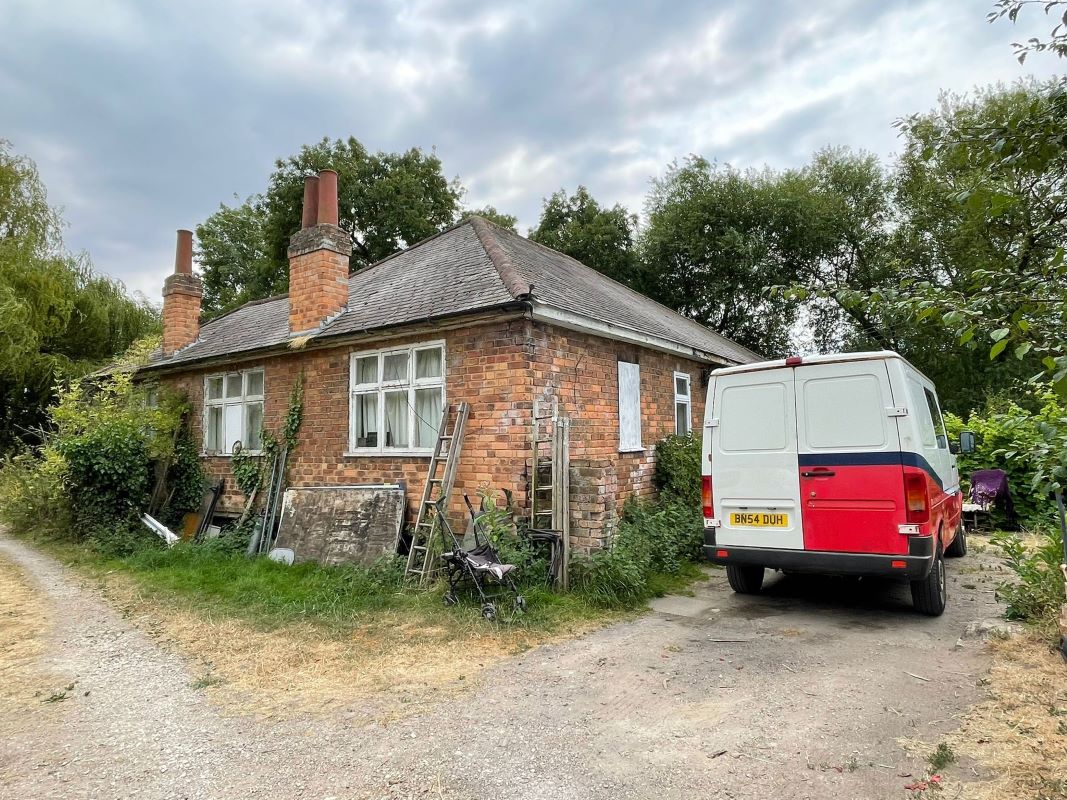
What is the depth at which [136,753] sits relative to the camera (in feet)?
11.9

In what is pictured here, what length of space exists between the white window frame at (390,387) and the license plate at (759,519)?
3.91 m

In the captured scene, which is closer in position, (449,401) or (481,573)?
(481,573)

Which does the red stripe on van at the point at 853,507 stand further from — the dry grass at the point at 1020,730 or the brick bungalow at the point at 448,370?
the brick bungalow at the point at 448,370

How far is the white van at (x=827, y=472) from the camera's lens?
5371 mm

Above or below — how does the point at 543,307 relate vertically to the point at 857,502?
above

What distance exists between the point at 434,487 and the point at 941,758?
606 centimetres

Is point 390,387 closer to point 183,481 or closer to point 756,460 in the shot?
point 756,460

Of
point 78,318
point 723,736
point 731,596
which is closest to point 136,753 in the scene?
point 723,736

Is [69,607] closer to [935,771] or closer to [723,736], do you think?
[723,736]

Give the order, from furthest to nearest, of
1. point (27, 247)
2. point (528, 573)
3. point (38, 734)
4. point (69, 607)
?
point (27, 247) < point (69, 607) < point (528, 573) < point (38, 734)

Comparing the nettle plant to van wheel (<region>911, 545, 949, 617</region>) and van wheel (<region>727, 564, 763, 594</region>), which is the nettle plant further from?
van wheel (<region>911, 545, 949, 617</region>)

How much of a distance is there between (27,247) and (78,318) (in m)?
2.31

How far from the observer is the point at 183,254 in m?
13.6

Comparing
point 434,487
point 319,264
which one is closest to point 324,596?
point 434,487
